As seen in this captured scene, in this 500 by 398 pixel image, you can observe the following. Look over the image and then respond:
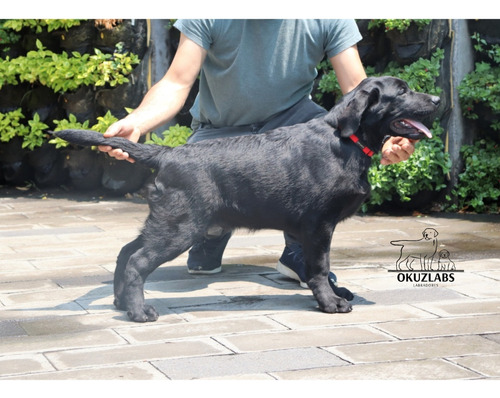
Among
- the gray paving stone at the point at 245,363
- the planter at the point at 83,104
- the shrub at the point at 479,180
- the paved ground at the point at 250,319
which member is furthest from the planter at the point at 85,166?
the gray paving stone at the point at 245,363

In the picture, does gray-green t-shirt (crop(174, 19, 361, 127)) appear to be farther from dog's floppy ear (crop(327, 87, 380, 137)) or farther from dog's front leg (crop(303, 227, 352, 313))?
dog's front leg (crop(303, 227, 352, 313))

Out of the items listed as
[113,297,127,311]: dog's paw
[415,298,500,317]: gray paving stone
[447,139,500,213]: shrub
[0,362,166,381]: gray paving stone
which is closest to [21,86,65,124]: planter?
[447,139,500,213]: shrub

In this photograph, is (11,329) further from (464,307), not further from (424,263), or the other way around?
(424,263)

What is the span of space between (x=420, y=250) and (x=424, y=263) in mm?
529

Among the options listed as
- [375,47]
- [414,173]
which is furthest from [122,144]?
[375,47]

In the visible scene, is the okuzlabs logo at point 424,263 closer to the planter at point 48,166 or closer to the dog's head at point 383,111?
the dog's head at point 383,111

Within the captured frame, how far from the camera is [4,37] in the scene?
9055mm

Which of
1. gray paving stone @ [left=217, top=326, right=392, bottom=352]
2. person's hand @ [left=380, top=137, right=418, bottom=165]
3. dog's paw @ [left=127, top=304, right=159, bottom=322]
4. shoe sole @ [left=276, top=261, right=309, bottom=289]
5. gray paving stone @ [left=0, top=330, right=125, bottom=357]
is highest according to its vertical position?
person's hand @ [left=380, top=137, right=418, bottom=165]

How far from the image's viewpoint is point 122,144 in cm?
404

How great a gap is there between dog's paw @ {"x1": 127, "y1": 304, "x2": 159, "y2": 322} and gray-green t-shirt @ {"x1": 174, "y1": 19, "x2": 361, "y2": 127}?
4.86ft

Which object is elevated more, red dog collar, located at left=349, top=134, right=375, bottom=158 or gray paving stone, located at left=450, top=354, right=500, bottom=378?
red dog collar, located at left=349, top=134, right=375, bottom=158

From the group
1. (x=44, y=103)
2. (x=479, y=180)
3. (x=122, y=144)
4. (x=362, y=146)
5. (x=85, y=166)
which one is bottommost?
(x=85, y=166)

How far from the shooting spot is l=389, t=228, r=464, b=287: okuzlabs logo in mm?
4891
